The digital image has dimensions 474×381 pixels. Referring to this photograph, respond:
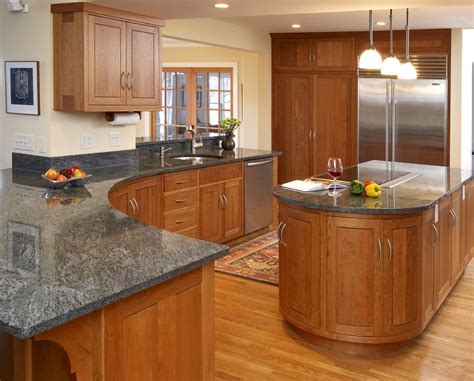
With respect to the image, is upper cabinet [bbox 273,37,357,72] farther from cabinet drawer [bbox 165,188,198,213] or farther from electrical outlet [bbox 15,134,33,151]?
electrical outlet [bbox 15,134,33,151]

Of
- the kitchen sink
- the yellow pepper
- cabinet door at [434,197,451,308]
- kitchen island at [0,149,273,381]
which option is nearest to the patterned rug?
the kitchen sink

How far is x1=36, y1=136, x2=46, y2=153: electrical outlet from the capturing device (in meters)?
4.22

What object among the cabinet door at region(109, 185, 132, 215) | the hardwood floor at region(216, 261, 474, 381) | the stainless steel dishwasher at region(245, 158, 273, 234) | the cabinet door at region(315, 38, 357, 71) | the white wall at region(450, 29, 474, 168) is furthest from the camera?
the cabinet door at region(315, 38, 357, 71)

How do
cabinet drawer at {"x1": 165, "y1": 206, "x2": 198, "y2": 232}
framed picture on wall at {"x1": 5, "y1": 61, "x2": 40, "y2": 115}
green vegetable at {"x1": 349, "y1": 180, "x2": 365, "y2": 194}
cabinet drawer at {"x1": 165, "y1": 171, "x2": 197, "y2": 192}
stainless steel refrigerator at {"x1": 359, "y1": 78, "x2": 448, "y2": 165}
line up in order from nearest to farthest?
green vegetable at {"x1": 349, "y1": 180, "x2": 365, "y2": 194} < framed picture on wall at {"x1": 5, "y1": 61, "x2": 40, "y2": 115} < cabinet drawer at {"x1": 165, "y1": 171, "x2": 197, "y2": 192} < cabinet drawer at {"x1": 165, "y1": 206, "x2": 198, "y2": 232} < stainless steel refrigerator at {"x1": 359, "y1": 78, "x2": 448, "y2": 165}

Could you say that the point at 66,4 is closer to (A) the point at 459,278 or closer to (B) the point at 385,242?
(B) the point at 385,242

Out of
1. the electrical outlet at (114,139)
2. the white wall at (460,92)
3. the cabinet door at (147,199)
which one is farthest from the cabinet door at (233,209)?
the white wall at (460,92)

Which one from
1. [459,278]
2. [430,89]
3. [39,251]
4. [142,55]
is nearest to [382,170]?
[459,278]

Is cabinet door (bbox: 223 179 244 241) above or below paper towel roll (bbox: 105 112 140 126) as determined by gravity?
below

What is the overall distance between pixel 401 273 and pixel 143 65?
2.50 metres

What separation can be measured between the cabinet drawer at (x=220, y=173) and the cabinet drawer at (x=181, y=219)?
0.28 m

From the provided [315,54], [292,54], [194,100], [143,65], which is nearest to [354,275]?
[143,65]

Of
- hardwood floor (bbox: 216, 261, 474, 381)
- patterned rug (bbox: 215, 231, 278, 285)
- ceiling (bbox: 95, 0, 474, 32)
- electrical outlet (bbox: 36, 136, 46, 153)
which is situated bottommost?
hardwood floor (bbox: 216, 261, 474, 381)

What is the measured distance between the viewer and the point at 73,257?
6.64ft

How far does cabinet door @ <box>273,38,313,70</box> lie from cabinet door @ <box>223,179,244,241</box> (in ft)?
8.01
